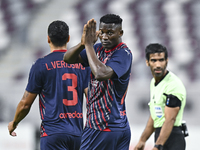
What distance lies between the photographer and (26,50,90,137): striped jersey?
3510 millimetres

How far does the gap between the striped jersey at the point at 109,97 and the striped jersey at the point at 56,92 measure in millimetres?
612

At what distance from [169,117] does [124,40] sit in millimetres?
5102

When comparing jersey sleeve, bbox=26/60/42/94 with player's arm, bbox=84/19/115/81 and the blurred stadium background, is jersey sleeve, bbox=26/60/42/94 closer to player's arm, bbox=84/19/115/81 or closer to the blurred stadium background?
player's arm, bbox=84/19/115/81

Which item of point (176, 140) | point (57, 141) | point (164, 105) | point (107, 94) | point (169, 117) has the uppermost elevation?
point (107, 94)

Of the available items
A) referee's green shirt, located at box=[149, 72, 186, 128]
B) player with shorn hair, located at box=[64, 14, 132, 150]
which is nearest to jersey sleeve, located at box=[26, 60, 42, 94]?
player with shorn hair, located at box=[64, 14, 132, 150]

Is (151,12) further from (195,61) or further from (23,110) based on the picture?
(23,110)

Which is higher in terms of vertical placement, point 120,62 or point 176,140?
point 120,62

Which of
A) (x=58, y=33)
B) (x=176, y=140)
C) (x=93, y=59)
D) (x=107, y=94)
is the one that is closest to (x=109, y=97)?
(x=107, y=94)

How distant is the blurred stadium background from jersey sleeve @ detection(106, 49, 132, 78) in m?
4.46

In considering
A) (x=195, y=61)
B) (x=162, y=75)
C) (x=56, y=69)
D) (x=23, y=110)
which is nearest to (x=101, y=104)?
(x=56, y=69)

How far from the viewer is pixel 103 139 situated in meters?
2.91

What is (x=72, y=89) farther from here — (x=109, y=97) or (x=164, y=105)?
(x=164, y=105)

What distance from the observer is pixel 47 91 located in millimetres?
3529

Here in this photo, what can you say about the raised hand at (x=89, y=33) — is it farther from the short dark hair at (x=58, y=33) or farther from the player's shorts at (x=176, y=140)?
the player's shorts at (x=176, y=140)
